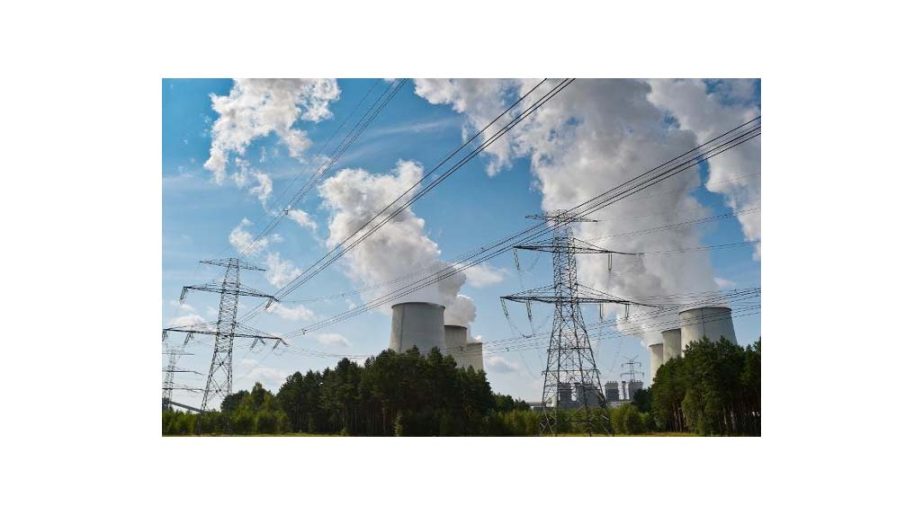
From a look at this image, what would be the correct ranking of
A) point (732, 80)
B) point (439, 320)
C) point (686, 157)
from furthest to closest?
point (439, 320) < point (686, 157) < point (732, 80)

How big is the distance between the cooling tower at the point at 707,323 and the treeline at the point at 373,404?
371cm

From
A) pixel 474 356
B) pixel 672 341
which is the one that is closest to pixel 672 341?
pixel 672 341

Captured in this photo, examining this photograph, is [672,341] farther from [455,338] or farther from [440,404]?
[440,404]

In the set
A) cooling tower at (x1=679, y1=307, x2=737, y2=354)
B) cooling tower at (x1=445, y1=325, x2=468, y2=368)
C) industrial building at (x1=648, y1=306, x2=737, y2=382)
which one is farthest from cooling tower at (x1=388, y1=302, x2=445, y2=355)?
cooling tower at (x1=679, y1=307, x2=737, y2=354)

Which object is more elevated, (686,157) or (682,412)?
(686,157)

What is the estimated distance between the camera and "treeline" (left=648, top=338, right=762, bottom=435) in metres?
8.57

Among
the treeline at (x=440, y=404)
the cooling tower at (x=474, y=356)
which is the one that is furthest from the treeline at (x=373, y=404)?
the cooling tower at (x=474, y=356)

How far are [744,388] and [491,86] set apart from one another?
5298mm

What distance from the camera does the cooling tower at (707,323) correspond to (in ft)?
37.1

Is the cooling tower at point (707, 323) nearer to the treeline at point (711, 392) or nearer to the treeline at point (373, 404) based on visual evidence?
the treeline at point (711, 392)

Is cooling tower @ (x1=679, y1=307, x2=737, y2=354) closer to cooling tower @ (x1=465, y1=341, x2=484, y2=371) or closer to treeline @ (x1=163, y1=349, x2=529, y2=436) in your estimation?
treeline @ (x1=163, y1=349, x2=529, y2=436)

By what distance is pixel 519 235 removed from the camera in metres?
9.77

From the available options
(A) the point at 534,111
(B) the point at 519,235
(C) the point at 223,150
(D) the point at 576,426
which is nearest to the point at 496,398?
(D) the point at 576,426

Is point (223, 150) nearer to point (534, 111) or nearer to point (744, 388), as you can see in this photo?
point (534, 111)
